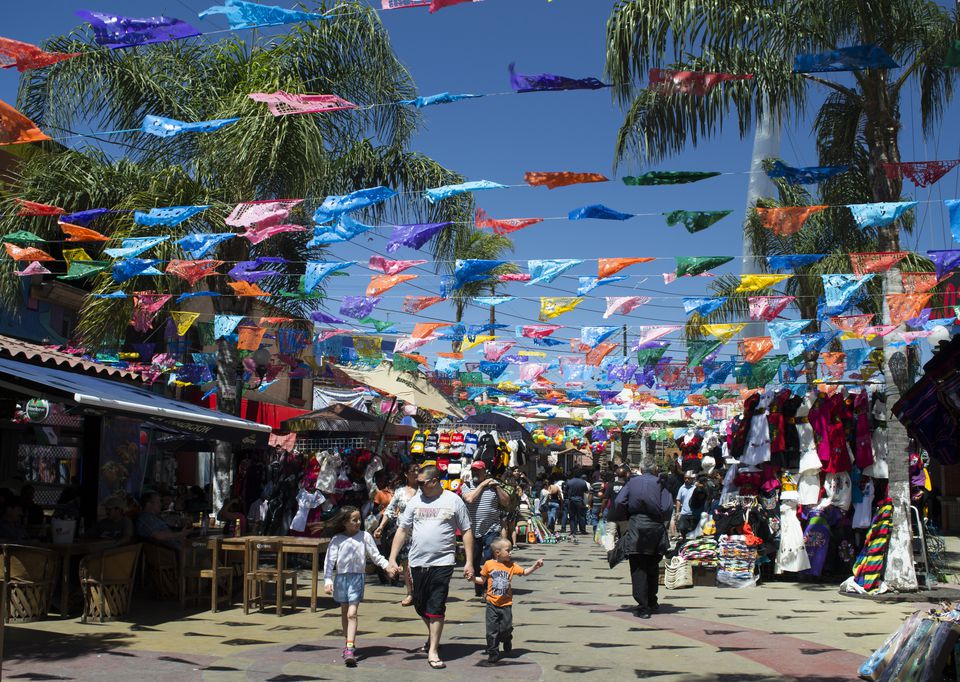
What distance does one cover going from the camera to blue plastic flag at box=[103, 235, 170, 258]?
13391mm

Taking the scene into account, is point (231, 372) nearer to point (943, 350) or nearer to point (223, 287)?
point (223, 287)

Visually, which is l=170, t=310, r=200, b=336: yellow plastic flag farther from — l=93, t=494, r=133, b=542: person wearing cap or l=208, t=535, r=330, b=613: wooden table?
A: l=208, t=535, r=330, b=613: wooden table

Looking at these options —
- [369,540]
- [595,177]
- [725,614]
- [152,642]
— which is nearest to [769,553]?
[725,614]

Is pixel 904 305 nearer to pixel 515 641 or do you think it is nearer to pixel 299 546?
pixel 515 641

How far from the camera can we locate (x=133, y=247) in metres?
13.5

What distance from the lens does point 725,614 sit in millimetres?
11133

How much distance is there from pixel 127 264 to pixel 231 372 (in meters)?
3.19

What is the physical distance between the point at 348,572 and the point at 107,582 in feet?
10.7

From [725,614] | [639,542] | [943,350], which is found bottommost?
[725,614]

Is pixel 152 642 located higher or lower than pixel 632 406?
lower

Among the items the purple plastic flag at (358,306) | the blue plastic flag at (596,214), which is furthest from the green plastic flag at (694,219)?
the purple plastic flag at (358,306)

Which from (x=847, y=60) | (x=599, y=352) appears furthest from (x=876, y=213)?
(x=599, y=352)

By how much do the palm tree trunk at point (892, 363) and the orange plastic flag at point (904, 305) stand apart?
0.12 m

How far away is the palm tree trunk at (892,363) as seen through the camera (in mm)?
12391
